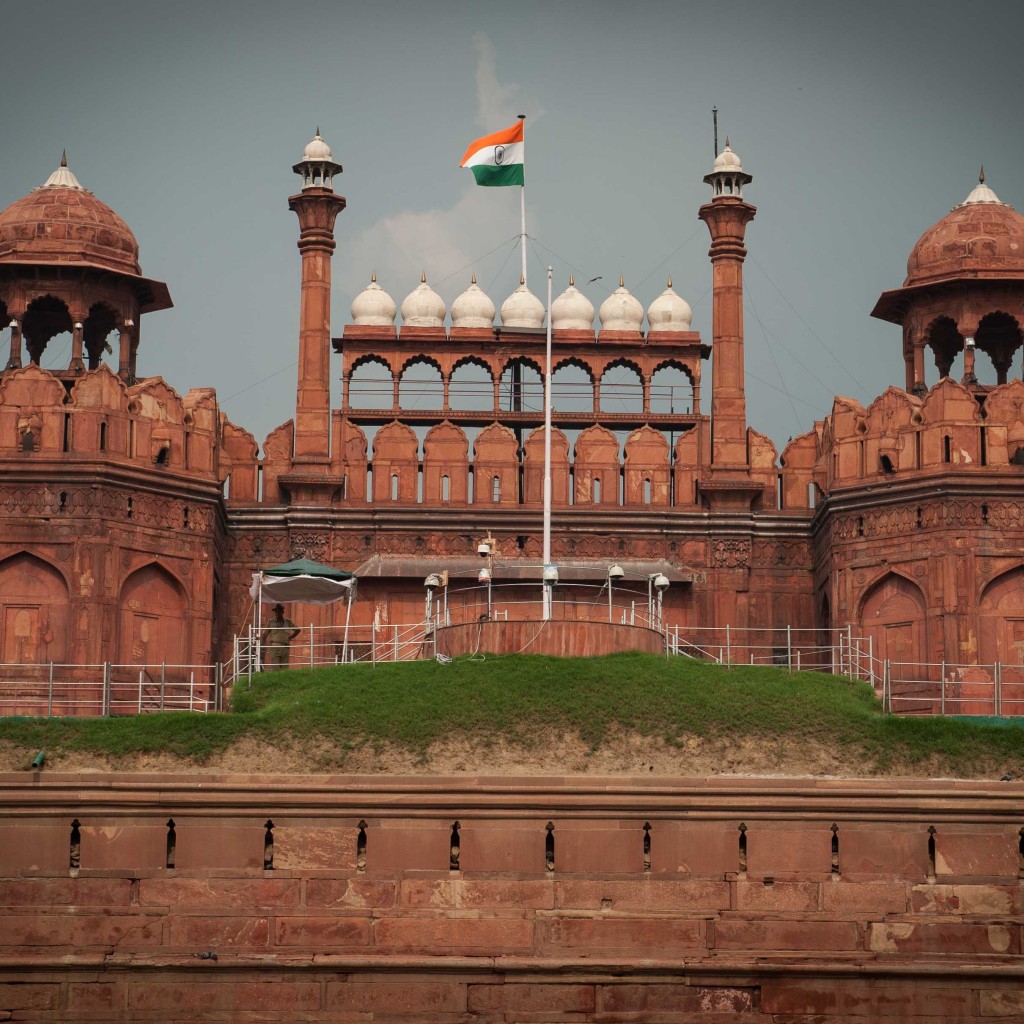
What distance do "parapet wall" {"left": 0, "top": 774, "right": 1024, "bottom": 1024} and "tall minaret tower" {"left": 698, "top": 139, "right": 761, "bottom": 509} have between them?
41.0ft

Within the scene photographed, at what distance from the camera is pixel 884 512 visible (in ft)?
152

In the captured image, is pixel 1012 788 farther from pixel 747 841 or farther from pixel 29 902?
pixel 29 902

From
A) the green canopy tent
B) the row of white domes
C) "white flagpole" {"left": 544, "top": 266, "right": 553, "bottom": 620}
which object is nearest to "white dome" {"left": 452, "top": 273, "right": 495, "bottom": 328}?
the row of white domes

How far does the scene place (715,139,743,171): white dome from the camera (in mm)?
49938

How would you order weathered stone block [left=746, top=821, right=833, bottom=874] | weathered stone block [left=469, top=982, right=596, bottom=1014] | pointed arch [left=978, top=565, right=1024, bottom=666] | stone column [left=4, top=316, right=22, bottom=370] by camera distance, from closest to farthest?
weathered stone block [left=469, top=982, right=596, bottom=1014], weathered stone block [left=746, top=821, right=833, bottom=874], pointed arch [left=978, top=565, right=1024, bottom=666], stone column [left=4, top=316, right=22, bottom=370]

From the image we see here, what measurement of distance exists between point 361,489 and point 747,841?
1396cm

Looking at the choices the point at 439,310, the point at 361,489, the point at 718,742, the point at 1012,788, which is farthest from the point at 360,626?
the point at 1012,788

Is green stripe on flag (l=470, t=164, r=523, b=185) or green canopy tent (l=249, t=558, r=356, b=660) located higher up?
green stripe on flag (l=470, t=164, r=523, b=185)

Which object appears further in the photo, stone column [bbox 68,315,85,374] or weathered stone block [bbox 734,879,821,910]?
stone column [bbox 68,315,85,374]

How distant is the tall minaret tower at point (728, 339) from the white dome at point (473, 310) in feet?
12.8

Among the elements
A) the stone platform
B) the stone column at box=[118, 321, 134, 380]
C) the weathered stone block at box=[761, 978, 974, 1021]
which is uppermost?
the stone column at box=[118, 321, 134, 380]

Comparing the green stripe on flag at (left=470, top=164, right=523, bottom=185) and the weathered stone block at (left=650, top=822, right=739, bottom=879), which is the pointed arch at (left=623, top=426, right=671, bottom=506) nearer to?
the green stripe on flag at (left=470, top=164, right=523, bottom=185)

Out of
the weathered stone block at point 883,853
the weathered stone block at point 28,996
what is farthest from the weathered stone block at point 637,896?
the weathered stone block at point 28,996

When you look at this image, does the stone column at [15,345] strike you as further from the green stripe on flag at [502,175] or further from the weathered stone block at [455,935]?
the weathered stone block at [455,935]
